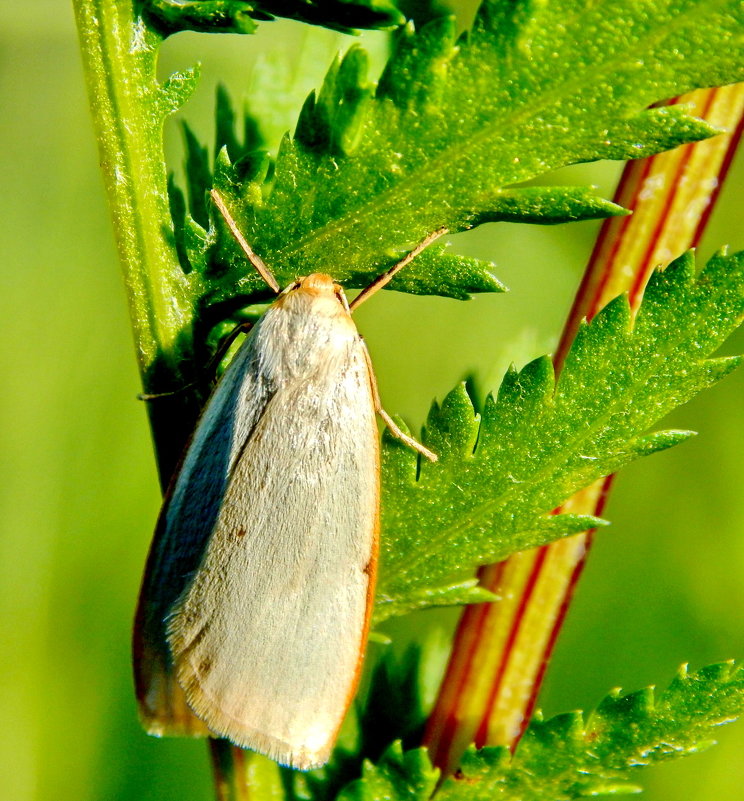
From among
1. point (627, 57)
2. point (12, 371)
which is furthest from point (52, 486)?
point (627, 57)

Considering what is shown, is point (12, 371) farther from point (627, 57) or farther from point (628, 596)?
point (627, 57)

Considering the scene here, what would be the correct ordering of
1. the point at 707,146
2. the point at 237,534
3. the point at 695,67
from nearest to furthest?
the point at 695,67
the point at 707,146
the point at 237,534

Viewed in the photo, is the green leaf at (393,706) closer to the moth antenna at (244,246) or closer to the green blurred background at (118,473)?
the moth antenna at (244,246)

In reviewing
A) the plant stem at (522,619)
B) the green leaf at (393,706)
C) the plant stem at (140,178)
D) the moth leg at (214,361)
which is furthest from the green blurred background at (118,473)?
the plant stem at (140,178)

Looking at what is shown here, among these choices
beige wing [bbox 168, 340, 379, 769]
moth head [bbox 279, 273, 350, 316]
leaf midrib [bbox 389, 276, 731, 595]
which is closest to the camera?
leaf midrib [bbox 389, 276, 731, 595]

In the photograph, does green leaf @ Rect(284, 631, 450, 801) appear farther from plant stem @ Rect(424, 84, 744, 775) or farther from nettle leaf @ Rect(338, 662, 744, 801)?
nettle leaf @ Rect(338, 662, 744, 801)

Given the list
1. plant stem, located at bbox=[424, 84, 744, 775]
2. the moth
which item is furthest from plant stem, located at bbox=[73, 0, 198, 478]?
plant stem, located at bbox=[424, 84, 744, 775]
